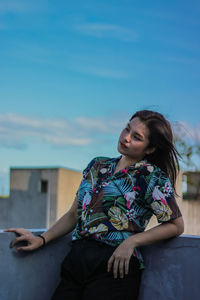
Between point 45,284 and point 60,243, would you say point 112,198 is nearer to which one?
point 60,243

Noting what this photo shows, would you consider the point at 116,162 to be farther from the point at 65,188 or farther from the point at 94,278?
the point at 65,188

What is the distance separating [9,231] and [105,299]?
0.50 meters

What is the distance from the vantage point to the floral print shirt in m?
1.84

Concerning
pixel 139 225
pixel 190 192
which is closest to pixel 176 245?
pixel 139 225

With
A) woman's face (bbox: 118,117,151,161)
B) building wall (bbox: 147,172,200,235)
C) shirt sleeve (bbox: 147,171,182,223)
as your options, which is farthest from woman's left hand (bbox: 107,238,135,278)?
building wall (bbox: 147,172,200,235)

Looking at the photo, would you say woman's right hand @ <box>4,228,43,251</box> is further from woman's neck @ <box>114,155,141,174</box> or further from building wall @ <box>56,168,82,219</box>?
building wall @ <box>56,168,82,219</box>

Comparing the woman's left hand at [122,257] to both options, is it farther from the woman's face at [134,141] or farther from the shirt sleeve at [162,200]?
the woman's face at [134,141]

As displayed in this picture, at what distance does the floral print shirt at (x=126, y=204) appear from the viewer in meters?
1.84

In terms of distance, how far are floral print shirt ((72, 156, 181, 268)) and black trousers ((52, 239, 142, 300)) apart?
0.14 feet

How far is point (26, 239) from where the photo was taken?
1.97 meters

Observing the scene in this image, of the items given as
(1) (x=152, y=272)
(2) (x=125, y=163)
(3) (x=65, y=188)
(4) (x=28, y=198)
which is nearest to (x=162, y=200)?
(2) (x=125, y=163)

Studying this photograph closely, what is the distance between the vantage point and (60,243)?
2.14 meters

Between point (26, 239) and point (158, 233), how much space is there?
58 cm

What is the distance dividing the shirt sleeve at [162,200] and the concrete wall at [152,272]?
0.54 ft
